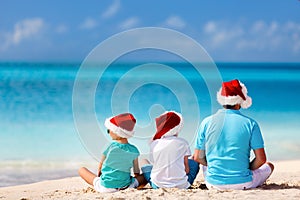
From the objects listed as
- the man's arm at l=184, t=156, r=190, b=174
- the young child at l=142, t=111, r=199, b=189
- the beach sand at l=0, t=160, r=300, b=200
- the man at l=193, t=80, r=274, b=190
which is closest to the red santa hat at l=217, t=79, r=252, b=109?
the man at l=193, t=80, r=274, b=190

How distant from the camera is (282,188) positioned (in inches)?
192

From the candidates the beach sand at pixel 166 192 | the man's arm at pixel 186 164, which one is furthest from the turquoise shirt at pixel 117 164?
the man's arm at pixel 186 164

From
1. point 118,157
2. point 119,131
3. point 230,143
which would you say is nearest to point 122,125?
point 119,131

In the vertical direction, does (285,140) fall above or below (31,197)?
above

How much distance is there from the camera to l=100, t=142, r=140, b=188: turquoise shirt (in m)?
4.64

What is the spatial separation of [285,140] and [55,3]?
31401 millimetres

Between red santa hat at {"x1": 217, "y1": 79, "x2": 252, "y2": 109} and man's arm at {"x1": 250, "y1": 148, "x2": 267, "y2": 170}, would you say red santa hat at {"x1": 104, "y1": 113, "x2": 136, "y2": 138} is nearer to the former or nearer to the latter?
red santa hat at {"x1": 217, "y1": 79, "x2": 252, "y2": 109}

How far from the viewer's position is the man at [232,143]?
457cm

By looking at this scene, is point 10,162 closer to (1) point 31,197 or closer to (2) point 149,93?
(1) point 31,197

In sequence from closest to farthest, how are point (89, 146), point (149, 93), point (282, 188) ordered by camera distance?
point (282, 188), point (89, 146), point (149, 93)

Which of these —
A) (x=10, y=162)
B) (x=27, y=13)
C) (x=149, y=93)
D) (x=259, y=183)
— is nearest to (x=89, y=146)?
(x=259, y=183)

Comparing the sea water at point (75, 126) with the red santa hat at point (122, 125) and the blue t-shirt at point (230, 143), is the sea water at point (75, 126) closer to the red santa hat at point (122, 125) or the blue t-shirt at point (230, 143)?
the red santa hat at point (122, 125)

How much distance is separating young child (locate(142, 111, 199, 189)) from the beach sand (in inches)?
4.8

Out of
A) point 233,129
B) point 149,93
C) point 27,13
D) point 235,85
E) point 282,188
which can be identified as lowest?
point 282,188
